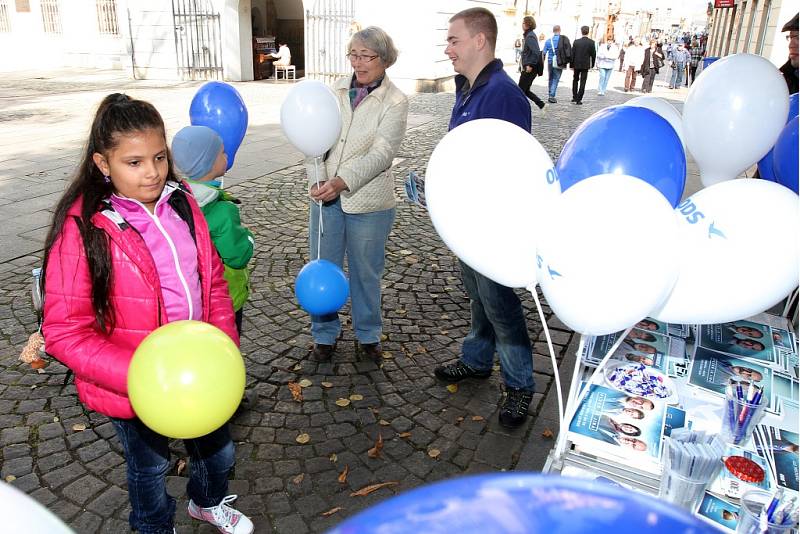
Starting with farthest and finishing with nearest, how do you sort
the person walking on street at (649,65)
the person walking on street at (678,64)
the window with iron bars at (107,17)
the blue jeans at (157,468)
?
1. the person walking on street at (678,64)
2. the window with iron bars at (107,17)
3. the person walking on street at (649,65)
4. the blue jeans at (157,468)

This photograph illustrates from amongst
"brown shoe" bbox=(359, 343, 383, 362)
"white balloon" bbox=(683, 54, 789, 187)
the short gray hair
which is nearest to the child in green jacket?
the short gray hair

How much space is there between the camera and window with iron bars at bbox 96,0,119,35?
739 inches

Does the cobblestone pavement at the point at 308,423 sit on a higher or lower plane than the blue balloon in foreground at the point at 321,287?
lower

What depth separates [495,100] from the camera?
2.82m

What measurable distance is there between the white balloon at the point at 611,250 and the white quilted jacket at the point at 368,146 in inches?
66.6

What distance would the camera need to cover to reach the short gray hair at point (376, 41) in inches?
119

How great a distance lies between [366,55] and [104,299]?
1.90m

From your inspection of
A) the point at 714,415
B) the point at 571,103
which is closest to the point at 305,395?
the point at 714,415

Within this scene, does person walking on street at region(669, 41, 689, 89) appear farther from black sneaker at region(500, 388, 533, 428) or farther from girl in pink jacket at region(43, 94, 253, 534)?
girl in pink jacket at region(43, 94, 253, 534)

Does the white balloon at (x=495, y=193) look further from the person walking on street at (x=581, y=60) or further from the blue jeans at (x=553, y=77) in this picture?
the blue jeans at (x=553, y=77)

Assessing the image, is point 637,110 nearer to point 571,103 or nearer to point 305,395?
point 305,395

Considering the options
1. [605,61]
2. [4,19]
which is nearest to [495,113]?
[605,61]

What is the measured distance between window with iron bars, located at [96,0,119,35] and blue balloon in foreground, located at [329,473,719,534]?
865 inches

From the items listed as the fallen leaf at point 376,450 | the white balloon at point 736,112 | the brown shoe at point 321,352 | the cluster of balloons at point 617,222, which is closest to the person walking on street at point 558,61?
the brown shoe at point 321,352
